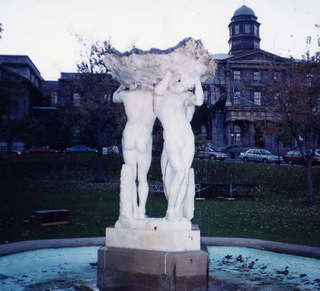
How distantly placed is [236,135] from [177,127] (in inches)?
2319

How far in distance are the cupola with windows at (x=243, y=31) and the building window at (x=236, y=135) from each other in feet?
63.3

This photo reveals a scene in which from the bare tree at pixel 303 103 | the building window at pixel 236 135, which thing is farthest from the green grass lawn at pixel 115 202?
Result: the building window at pixel 236 135

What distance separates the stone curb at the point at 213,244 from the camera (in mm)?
7852

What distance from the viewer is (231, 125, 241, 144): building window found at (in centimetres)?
6368

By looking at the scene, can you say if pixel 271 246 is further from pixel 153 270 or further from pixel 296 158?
pixel 296 158

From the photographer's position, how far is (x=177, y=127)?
6188 millimetres

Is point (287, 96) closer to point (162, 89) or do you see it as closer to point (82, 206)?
point (82, 206)

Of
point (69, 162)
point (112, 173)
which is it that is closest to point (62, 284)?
point (112, 173)

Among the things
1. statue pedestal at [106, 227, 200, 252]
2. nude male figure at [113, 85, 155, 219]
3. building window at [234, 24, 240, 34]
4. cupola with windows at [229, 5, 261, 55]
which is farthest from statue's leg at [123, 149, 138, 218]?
building window at [234, 24, 240, 34]

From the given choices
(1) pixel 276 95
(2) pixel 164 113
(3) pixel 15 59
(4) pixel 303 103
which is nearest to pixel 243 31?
(3) pixel 15 59

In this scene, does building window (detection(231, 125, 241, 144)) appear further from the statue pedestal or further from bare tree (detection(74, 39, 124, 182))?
the statue pedestal

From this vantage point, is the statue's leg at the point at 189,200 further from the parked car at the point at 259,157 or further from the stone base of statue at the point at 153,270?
the parked car at the point at 259,157

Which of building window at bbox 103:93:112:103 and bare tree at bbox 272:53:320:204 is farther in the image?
building window at bbox 103:93:112:103

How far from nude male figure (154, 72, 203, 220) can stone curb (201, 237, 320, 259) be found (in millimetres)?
2559
